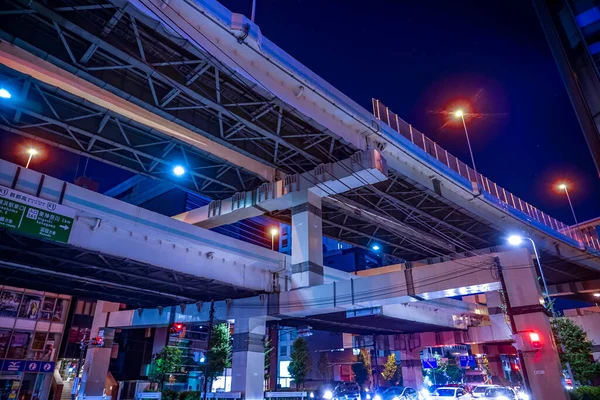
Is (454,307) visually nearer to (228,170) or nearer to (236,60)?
(228,170)

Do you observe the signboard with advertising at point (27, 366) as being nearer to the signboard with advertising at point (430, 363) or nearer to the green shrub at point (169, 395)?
the green shrub at point (169, 395)

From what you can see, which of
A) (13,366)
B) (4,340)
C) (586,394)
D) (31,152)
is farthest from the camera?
(31,152)

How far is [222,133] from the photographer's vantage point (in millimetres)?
21469

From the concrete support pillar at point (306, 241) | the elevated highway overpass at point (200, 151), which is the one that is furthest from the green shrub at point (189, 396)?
the concrete support pillar at point (306, 241)

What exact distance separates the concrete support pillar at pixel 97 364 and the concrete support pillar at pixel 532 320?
103 feet

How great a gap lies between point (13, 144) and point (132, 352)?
25.1 meters

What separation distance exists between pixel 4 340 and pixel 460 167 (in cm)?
4275

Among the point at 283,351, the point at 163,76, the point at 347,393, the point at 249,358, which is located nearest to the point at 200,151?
the point at 163,76

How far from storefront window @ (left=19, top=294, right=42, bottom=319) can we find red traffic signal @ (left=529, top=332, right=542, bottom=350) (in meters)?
42.1

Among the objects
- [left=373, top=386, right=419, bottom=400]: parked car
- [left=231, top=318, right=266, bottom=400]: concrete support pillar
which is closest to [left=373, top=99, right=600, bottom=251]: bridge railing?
[left=231, top=318, right=266, bottom=400]: concrete support pillar

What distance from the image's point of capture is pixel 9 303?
36.6 meters

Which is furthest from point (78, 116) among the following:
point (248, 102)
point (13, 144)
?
point (13, 144)

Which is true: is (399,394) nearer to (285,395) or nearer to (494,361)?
(285,395)

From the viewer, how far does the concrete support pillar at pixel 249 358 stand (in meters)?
24.1
